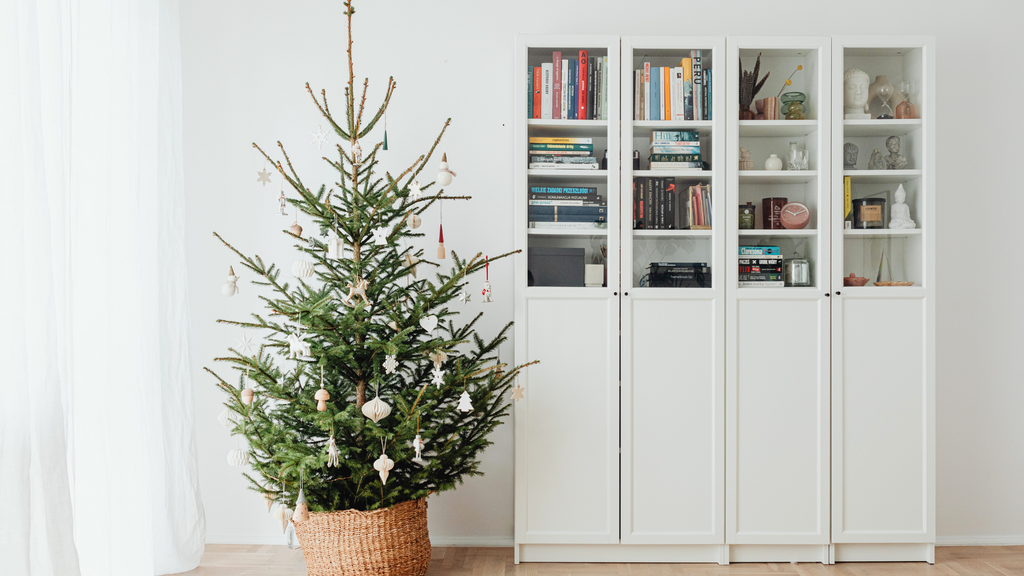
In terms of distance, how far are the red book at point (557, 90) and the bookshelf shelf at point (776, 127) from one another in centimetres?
72

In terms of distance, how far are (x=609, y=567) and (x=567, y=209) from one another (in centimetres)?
144

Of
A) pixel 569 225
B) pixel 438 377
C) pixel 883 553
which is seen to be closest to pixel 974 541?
pixel 883 553

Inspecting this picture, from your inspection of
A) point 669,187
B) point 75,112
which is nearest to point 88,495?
point 75,112

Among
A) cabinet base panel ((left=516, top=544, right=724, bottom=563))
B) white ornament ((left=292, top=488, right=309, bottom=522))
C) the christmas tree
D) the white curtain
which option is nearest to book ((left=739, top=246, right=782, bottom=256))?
the christmas tree

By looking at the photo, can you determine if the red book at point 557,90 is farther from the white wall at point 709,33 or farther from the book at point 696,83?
the book at point 696,83

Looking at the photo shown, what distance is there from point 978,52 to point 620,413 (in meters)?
2.27

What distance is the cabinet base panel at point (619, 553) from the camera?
225 cm

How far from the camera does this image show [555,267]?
2.22 m

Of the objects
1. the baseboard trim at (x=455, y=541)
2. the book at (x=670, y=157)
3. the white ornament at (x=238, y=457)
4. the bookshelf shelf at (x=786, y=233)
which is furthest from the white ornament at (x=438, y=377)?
the bookshelf shelf at (x=786, y=233)

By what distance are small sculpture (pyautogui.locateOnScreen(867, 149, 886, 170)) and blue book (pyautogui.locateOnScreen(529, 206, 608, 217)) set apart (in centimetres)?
109

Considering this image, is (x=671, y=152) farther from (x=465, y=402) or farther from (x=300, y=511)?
(x=300, y=511)

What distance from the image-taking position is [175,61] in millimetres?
2342

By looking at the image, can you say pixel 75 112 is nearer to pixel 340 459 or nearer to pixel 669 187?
pixel 340 459

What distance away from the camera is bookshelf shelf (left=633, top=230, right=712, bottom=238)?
222cm
